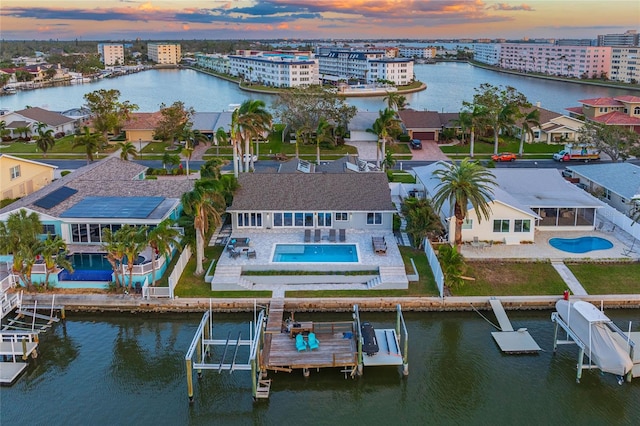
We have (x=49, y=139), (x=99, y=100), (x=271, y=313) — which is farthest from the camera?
(x=99, y=100)

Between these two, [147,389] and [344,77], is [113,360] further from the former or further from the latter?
[344,77]

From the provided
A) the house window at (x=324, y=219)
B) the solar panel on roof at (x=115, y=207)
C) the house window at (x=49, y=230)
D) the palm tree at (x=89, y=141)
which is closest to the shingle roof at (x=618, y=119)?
the house window at (x=324, y=219)

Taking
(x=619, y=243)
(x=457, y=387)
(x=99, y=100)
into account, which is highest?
(x=99, y=100)

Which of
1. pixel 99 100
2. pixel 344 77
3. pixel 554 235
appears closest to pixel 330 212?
pixel 554 235

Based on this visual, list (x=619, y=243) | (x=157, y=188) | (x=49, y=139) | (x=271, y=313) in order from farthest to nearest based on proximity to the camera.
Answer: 1. (x=49, y=139)
2. (x=157, y=188)
3. (x=619, y=243)
4. (x=271, y=313)

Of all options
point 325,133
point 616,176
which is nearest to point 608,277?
point 616,176

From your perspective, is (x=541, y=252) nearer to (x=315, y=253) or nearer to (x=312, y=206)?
(x=315, y=253)

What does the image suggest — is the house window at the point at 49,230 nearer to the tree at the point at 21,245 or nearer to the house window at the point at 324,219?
the tree at the point at 21,245
